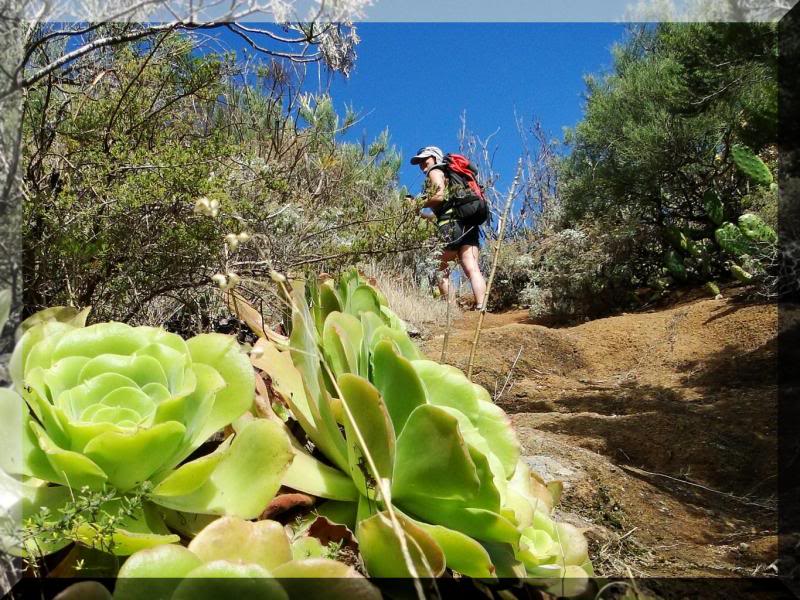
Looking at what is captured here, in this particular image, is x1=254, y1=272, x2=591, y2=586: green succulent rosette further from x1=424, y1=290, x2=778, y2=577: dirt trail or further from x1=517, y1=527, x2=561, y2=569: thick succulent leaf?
x1=424, y1=290, x2=778, y2=577: dirt trail

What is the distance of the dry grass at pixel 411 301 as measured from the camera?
516 cm

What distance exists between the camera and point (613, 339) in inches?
185

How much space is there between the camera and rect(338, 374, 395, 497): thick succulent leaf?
0.33 metres

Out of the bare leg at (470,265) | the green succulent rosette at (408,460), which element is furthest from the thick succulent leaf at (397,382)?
the bare leg at (470,265)

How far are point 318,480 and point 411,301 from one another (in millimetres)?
5201

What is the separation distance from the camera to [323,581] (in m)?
0.25

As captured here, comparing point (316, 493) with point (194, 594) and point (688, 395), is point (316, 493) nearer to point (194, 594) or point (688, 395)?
point (194, 594)

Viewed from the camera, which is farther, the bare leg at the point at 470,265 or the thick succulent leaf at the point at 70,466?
the bare leg at the point at 470,265

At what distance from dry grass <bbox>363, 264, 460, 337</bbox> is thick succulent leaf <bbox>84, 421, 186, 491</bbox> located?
175 inches

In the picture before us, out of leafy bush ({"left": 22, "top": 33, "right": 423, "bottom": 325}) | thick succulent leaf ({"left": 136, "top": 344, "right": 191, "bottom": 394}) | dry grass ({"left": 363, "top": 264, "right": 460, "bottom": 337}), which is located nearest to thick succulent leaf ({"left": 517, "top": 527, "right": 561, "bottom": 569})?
thick succulent leaf ({"left": 136, "top": 344, "right": 191, "bottom": 394})

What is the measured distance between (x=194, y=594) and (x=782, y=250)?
4.22 m

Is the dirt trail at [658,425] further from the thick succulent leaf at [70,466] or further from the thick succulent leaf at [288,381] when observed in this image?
the thick succulent leaf at [70,466]

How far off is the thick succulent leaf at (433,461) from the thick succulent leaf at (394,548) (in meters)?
0.04

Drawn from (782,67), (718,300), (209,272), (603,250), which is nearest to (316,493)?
(209,272)
